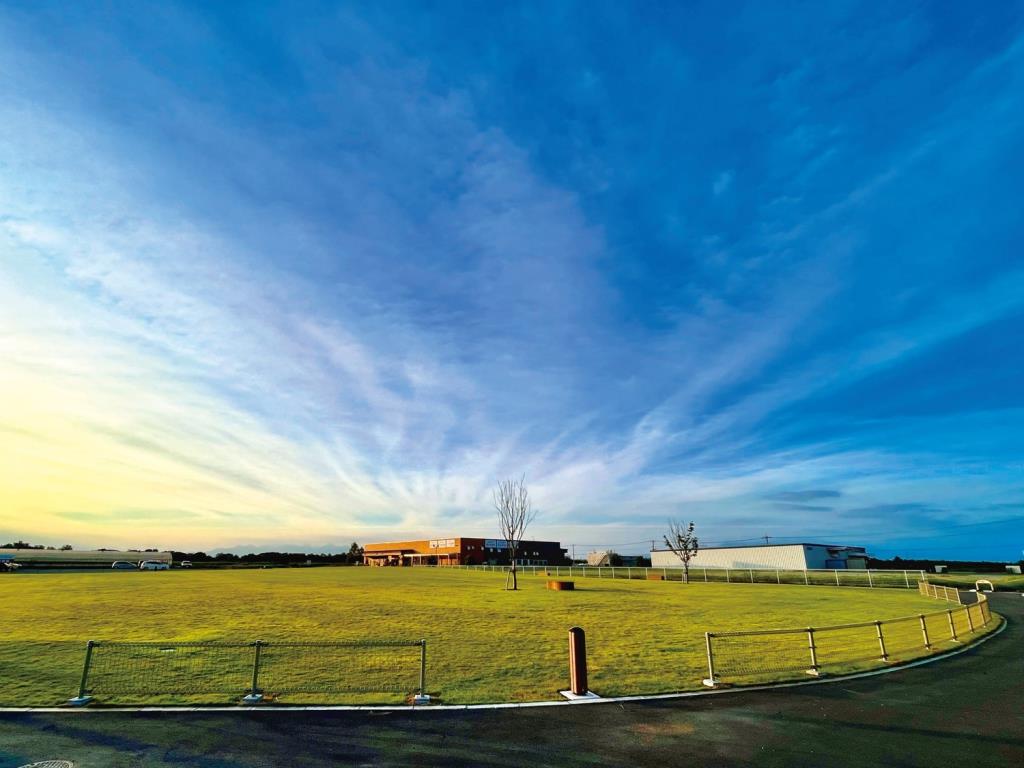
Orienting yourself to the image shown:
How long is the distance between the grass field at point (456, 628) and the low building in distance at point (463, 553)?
79663 mm

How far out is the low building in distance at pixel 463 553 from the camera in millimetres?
113375

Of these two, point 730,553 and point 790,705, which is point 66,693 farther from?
point 730,553

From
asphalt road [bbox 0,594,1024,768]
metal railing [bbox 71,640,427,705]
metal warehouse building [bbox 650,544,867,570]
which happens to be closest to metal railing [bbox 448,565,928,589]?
metal warehouse building [bbox 650,544,867,570]

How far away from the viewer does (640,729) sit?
8500 millimetres

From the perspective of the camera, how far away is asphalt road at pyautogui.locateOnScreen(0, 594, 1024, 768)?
729 cm

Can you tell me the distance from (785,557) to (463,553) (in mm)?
63854

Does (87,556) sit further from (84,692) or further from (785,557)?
(84,692)

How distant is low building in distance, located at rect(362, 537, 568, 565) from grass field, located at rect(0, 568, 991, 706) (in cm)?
7966

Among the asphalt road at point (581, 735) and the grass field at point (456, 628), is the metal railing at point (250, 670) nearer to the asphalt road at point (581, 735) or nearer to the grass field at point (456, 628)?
the grass field at point (456, 628)

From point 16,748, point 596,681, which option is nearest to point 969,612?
point 596,681

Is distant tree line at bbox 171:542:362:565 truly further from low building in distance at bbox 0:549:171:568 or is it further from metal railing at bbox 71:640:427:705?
metal railing at bbox 71:640:427:705

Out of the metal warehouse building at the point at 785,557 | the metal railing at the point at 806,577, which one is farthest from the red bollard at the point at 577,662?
the metal warehouse building at the point at 785,557

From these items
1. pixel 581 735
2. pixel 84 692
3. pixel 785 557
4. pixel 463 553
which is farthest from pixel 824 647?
pixel 463 553

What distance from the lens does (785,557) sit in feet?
223
